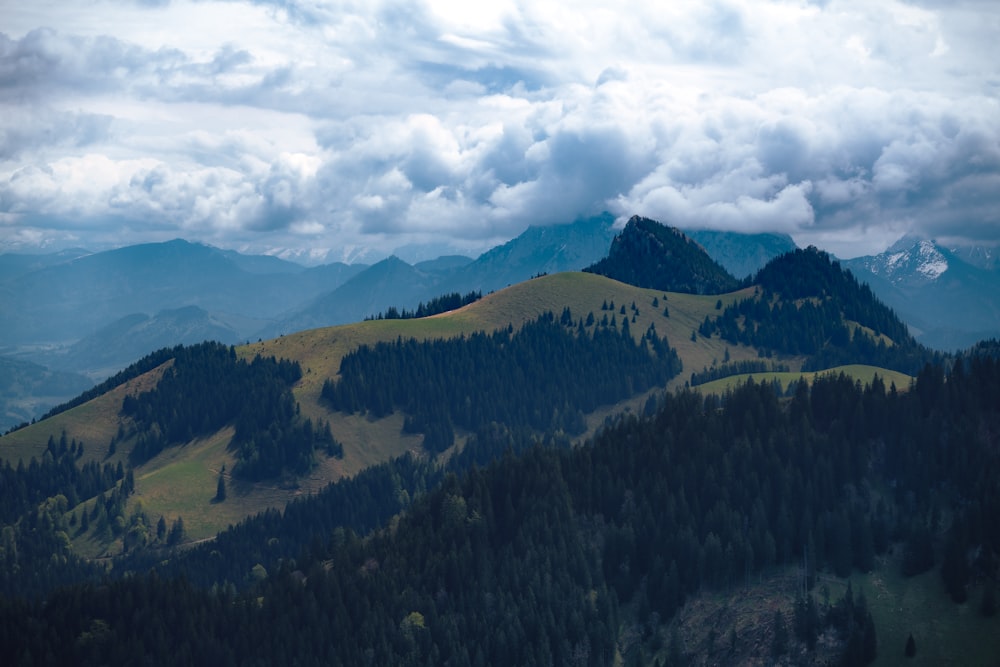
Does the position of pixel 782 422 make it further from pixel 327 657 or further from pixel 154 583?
pixel 154 583

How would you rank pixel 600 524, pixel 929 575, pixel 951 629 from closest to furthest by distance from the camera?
pixel 951 629 < pixel 929 575 < pixel 600 524

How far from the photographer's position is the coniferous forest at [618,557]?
16275 cm

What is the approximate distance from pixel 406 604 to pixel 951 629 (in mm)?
82386

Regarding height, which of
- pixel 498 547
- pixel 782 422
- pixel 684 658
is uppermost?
pixel 782 422

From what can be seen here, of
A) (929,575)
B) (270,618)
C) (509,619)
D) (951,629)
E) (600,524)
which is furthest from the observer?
(600,524)

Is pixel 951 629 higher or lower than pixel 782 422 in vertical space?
lower

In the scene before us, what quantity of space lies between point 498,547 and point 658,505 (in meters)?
29.3

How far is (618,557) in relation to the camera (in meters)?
180

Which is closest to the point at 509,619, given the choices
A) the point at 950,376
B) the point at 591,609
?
the point at 591,609

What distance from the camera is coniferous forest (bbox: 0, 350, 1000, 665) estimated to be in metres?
163

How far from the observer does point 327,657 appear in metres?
167

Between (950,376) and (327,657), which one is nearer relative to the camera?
(327,657)

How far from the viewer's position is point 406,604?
175250 millimetres

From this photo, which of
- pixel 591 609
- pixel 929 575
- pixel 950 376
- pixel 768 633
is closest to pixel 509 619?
pixel 591 609
